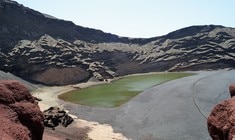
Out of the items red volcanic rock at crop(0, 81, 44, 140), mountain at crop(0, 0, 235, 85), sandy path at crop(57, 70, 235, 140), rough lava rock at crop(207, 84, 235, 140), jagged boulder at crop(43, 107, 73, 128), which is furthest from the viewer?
mountain at crop(0, 0, 235, 85)

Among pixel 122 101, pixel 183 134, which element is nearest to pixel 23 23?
pixel 122 101

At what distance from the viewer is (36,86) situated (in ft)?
266

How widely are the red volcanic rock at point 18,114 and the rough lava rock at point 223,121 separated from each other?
810 centimetres

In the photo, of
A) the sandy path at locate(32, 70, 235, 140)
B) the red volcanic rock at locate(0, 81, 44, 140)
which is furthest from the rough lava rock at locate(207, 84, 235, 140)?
the sandy path at locate(32, 70, 235, 140)

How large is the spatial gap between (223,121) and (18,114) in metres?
9.04

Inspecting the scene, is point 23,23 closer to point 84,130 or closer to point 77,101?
point 77,101

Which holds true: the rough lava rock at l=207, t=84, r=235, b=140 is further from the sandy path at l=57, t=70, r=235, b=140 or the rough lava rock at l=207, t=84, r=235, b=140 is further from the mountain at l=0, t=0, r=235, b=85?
the mountain at l=0, t=0, r=235, b=85

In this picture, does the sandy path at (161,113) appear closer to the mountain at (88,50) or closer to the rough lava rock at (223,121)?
the rough lava rock at (223,121)

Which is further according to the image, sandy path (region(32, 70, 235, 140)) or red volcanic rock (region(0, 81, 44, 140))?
sandy path (region(32, 70, 235, 140))

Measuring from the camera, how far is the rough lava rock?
1316cm

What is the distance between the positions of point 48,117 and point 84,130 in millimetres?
5318

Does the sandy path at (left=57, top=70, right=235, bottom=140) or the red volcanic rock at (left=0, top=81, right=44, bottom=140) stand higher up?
the red volcanic rock at (left=0, top=81, right=44, bottom=140)

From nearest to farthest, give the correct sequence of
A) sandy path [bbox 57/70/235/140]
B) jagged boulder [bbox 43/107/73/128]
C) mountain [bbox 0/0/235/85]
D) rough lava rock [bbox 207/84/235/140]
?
rough lava rock [bbox 207/84/235/140] < sandy path [bbox 57/70/235/140] < jagged boulder [bbox 43/107/73/128] < mountain [bbox 0/0/235/85]

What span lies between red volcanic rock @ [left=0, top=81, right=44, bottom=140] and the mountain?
7170 cm
